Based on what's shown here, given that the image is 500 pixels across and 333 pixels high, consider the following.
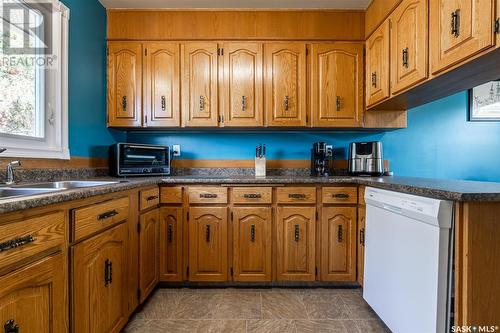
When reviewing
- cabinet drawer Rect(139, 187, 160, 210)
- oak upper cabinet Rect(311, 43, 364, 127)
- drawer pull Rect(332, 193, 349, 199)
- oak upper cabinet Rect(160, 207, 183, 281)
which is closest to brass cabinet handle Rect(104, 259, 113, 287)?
cabinet drawer Rect(139, 187, 160, 210)

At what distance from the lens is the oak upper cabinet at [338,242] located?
7.15 ft

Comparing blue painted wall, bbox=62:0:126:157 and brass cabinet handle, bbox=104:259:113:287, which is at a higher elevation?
blue painted wall, bbox=62:0:126:157

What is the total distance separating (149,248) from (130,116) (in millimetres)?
1211

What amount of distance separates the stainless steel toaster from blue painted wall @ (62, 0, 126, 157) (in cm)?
226

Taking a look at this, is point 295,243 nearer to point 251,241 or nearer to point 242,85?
point 251,241

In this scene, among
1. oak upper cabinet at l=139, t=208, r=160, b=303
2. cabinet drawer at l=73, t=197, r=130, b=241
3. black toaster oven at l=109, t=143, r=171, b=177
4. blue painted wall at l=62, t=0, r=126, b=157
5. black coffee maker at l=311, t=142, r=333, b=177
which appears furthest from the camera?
black coffee maker at l=311, t=142, r=333, b=177

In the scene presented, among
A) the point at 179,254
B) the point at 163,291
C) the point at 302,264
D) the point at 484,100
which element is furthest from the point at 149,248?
the point at 484,100

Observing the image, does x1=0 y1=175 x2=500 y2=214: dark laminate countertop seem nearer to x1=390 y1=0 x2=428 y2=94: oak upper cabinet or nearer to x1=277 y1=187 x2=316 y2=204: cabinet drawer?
x1=277 y1=187 x2=316 y2=204: cabinet drawer

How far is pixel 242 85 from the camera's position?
2.44 metres

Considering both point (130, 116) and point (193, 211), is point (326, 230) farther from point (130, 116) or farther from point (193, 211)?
point (130, 116)

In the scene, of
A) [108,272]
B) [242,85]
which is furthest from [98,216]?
[242,85]

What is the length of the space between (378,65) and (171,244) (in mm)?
2224

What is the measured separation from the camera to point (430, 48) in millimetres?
→ 1572

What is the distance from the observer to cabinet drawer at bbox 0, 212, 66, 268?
0.77 meters
